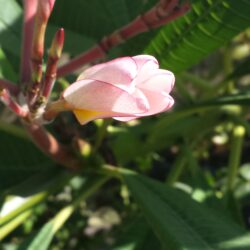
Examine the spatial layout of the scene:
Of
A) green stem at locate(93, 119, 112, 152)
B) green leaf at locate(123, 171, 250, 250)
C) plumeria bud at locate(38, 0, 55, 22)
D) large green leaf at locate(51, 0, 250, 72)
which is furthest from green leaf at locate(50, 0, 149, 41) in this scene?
plumeria bud at locate(38, 0, 55, 22)

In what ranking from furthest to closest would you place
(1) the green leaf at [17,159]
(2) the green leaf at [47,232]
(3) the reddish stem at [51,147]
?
(1) the green leaf at [17,159], (2) the green leaf at [47,232], (3) the reddish stem at [51,147]

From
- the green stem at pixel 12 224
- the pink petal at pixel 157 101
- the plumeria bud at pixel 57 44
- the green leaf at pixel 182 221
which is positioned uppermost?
the plumeria bud at pixel 57 44

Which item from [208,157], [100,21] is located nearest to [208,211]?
[100,21]

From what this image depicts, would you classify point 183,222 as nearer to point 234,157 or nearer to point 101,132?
point 101,132

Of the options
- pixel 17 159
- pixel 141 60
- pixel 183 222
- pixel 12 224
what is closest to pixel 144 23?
pixel 141 60

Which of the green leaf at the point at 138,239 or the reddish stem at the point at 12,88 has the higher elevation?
the reddish stem at the point at 12,88

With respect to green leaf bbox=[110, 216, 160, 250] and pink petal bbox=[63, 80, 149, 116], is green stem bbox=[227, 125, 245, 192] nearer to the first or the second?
green leaf bbox=[110, 216, 160, 250]

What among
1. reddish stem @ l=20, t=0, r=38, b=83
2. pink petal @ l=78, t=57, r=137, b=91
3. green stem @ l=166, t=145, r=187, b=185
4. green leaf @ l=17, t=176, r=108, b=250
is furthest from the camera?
green stem @ l=166, t=145, r=187, b=185

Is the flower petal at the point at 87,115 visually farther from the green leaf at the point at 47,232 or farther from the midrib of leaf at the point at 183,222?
the green leaf at the point at 47,232

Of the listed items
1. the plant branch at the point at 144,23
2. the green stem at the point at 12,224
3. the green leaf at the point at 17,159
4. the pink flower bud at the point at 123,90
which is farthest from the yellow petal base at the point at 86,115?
the green leaf at the point at 17,159
